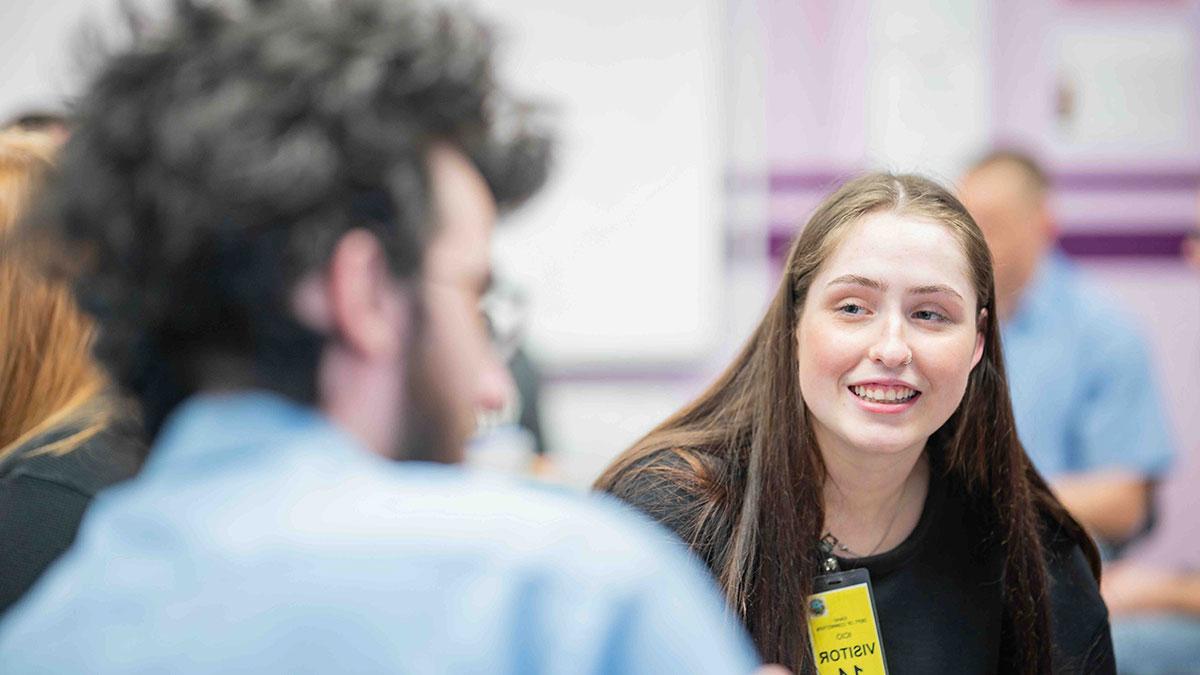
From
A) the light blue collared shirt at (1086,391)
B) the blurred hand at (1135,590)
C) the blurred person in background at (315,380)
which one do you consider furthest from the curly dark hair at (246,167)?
the blurred hand at (1135,590)

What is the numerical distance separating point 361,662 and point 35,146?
1186 millimetres

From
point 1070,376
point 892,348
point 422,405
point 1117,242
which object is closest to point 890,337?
point 892,348

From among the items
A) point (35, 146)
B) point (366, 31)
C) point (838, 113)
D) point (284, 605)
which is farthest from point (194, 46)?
point (838, 113)

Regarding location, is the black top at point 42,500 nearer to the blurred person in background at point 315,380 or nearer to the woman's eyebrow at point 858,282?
the blurred person in background at point 315,380

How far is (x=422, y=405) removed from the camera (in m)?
0.76

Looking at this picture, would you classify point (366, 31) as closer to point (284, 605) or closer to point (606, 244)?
point (284, 605)

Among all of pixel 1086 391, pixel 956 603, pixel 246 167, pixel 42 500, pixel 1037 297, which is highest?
pixel 246 167

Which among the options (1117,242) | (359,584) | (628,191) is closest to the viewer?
(359,584)

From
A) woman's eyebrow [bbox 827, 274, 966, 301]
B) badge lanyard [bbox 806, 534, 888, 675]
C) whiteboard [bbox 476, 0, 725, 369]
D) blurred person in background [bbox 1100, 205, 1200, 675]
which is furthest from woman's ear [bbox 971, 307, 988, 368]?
whiteboard [bbox 476, 0, 725, 369]

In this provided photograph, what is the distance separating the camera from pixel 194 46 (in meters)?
Result: 0.76

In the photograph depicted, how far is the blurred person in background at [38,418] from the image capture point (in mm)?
1390

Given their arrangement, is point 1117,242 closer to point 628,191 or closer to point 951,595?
point 628,191

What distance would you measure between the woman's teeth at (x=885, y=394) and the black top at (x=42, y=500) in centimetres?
95

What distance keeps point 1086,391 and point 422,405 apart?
3.01 m
